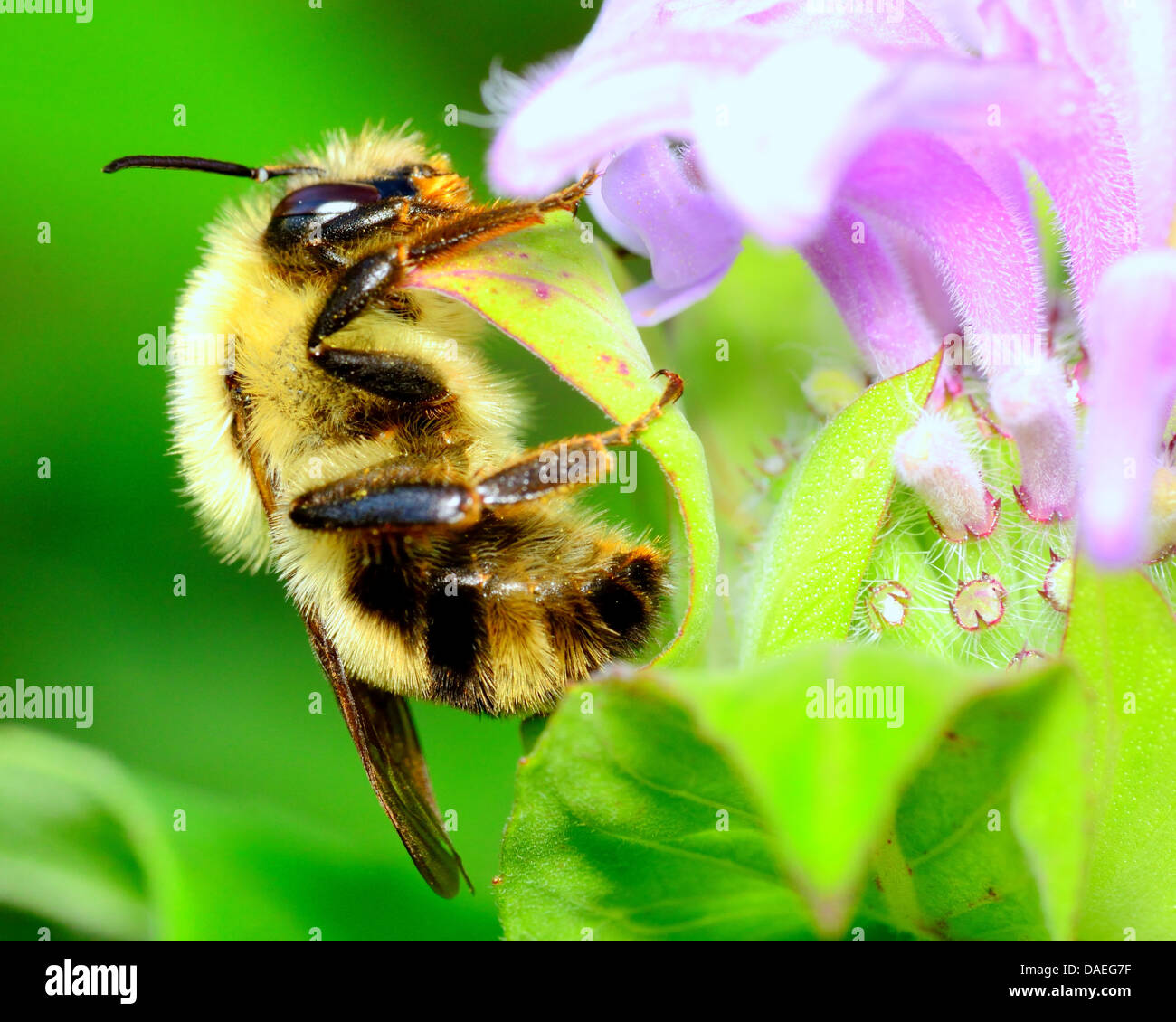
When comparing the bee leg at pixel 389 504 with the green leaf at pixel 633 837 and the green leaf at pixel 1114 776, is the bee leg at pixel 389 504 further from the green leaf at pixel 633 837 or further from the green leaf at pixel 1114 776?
the green leaf at pixel 1114 776

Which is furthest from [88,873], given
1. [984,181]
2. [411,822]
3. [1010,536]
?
[984,181]

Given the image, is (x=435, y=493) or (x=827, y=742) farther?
(x=435, y=493)

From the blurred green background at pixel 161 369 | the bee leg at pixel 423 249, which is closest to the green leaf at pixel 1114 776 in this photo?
the bee leg at pixel 423 249

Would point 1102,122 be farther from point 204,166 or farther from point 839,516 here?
point 204,166

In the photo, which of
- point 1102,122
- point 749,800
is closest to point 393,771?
point 749,800

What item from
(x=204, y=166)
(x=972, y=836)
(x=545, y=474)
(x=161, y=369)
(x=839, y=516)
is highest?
(x=161, y=369)

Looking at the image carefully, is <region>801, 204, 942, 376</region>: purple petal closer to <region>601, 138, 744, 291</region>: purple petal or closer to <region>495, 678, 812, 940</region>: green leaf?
<region>601, 138, 744, 291</region>: purple petal
